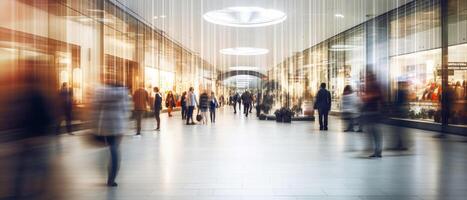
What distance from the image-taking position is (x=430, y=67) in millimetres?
17812

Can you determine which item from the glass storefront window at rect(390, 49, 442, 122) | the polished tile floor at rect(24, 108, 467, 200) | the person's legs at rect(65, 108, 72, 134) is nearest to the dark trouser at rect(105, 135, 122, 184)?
the polished tile floor at rect(24, 108, 467, 200)

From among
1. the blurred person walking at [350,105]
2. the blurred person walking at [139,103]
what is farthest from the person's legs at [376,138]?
the blurred person walking at [139,103]

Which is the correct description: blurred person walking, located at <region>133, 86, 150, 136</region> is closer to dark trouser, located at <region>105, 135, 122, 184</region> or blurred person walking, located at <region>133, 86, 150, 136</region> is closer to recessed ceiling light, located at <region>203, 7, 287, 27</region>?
dark trouser, located at <region>105, 135, 122, 184</region>

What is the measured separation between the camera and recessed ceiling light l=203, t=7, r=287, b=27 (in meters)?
23.6

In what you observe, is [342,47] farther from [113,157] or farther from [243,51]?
[113,157]

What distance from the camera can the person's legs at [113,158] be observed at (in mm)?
6277

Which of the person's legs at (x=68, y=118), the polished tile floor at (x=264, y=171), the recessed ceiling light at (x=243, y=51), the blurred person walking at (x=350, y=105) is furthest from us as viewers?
the recessed ceiling light at (x=243, y=51)

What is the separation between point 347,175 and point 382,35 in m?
17.0

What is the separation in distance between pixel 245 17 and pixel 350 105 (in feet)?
47.5

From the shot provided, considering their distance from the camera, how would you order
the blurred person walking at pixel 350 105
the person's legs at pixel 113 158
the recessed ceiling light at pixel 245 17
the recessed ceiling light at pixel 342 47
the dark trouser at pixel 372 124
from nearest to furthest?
the person's legs at pixel 113 158 → the dark trouser at pixel 372 124 → the blurred person walking at pixel 350 105 → the recessed ceiling light at pixel 245 17 → the recessed ceiling light at pixel 342 47

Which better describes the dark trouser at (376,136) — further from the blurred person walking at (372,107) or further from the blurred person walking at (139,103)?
the blurred person walking at (139,103)

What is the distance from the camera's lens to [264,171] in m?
7.36

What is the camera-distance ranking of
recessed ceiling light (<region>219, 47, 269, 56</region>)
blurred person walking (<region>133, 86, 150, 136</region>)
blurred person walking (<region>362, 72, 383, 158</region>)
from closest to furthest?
blurred person walking (<region>362, 72, 383, 158</region>), blurred person walking (<region>133, 86, 150, 136</region>), recessed ceiling light (<region>219, 47, 269, 56</region>)

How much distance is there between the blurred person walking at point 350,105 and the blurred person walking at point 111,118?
580 cm
